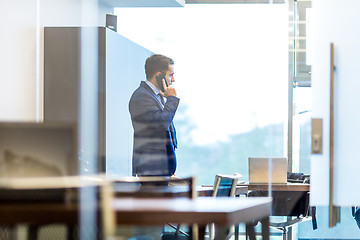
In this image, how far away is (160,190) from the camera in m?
3.90

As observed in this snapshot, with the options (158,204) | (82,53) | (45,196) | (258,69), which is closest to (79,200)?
(45,196)

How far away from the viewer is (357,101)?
14.2 feet

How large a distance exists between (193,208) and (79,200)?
54cm

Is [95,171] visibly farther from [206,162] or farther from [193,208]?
[193,208]

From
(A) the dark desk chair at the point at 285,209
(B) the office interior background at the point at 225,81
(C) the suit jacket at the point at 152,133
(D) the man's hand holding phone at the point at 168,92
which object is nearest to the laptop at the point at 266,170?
(B) the office interior background at the point at 225,81

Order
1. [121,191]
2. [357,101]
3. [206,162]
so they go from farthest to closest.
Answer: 1. [206,162]
2. [357,101]
3. [121,191]

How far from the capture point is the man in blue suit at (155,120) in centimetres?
529

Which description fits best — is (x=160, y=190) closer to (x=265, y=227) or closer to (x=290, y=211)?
(x=265, y=227)

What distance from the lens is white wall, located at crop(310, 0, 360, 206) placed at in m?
4.30

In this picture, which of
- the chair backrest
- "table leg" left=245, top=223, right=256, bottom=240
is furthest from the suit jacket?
"table leg" left=245, top=223, right=256, bottom=240

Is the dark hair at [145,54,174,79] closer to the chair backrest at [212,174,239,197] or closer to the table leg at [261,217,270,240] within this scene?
the chair backrest at [212,174,239,197]

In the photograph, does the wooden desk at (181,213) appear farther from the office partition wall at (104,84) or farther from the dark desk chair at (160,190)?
the office partition wall at (104,84)

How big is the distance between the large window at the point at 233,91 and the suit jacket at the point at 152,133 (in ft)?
0.25

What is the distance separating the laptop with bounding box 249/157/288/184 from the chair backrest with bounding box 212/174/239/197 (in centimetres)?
14
